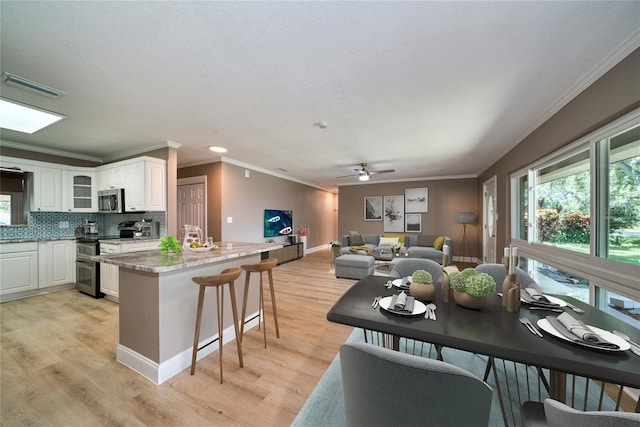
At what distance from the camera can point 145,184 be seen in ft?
11.9

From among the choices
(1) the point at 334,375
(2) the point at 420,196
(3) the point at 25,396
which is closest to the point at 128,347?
(3) the point at 25,396

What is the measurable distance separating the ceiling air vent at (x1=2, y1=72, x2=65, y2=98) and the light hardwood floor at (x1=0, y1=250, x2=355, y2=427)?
2.46m

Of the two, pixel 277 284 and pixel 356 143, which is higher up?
pixel 356 143

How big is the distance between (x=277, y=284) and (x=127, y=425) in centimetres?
288

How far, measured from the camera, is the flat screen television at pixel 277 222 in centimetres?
612

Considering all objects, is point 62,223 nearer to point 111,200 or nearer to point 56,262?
point 56,262

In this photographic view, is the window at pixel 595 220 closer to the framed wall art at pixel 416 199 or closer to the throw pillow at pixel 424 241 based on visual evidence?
the throw pillow at pixel 424 241

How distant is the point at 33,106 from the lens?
7.86 ft

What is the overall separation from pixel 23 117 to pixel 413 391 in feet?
14.4

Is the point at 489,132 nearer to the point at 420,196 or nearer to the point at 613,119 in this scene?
the point at 613,119

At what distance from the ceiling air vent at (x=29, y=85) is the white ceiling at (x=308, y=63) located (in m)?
0.09

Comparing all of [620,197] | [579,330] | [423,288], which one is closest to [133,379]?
[423,288]

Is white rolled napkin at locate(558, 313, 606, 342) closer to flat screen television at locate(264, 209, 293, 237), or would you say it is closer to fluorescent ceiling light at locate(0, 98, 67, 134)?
fluorescent ceiling light at locate(0, 98, 67, 134)

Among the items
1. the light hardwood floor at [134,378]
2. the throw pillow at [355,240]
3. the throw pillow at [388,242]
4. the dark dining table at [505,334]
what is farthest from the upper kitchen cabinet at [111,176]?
the throw pillow at [388,242]
